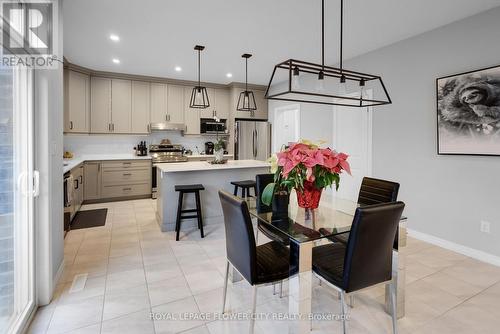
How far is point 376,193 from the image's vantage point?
2504 millimetres

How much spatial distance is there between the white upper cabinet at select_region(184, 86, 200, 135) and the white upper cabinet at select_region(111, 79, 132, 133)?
3.88 feet

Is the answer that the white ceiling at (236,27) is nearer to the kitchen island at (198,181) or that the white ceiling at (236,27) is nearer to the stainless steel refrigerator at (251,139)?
the kitchen island at (198,181)

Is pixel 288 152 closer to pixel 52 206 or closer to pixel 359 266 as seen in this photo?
pixel 359 266

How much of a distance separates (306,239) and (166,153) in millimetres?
5035

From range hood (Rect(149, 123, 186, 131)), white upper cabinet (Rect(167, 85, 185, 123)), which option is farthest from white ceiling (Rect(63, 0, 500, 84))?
range hood (Rect(149, 123, 186, 131))

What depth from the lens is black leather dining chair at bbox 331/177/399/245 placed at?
2314 mm

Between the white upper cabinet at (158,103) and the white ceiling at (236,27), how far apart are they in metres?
1.17

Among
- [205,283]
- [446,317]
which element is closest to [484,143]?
[446,317]

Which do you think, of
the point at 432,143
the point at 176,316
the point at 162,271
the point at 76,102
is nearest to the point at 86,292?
the point at 162,271

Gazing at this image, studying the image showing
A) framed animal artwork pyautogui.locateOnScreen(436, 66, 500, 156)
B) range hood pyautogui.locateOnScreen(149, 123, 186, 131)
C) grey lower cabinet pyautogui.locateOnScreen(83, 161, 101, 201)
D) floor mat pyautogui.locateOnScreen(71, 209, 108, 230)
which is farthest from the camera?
range hood pyautogui.locateOnScreen(149, 123, 186, 131)

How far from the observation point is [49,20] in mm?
2189

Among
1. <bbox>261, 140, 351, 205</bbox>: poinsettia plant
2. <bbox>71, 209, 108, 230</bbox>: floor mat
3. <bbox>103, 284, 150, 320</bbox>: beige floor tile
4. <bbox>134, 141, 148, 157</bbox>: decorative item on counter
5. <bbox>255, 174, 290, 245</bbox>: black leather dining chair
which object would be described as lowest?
Result: <bbox>103, 284, 150, 320</bbox>: beige floor tile

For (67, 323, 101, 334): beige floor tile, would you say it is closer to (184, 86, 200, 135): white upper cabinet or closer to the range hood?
the range hood

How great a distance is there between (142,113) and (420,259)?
218 inches
